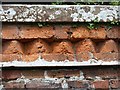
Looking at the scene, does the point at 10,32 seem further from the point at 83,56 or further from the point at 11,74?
the point at 83,56

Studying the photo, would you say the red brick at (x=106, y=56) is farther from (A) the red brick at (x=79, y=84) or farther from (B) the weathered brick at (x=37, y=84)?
(B) the weathered brick at (x=37, y=84)

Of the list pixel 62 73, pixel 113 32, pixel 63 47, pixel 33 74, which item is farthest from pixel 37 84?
pixel 113 32

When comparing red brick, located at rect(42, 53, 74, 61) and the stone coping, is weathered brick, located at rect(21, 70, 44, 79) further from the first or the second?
the stone coping

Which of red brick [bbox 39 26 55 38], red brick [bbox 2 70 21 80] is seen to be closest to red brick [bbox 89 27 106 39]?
red brick [bbox 39 26 55 38]

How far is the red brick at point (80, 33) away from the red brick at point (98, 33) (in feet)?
0.10

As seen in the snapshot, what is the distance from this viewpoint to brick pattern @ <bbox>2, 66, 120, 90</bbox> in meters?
2.16

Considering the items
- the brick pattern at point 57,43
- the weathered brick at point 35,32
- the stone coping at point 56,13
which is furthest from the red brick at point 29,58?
the stone coping at point 56,13

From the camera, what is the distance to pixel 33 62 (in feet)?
6.98

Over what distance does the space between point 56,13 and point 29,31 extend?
196 millimetres

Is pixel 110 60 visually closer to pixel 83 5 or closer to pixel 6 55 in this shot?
pixel 83 5

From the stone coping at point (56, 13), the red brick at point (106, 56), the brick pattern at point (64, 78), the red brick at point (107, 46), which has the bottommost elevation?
the brick pattern at point (64, 78)

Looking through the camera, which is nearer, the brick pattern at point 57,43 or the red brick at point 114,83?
the brick pattern at point 57,43

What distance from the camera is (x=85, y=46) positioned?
2.16 m

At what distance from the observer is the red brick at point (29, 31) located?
2.13 meters
